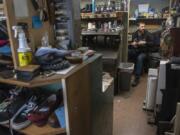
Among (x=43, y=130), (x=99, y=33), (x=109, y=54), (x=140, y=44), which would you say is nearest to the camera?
(x=43, y=130)

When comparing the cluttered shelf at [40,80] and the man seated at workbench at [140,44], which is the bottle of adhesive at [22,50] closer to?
the cluttered shelf at [40,80]

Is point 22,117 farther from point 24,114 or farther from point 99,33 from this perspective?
point 99,33

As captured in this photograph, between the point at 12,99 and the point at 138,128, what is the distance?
5.79 feet

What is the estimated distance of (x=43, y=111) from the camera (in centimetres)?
111

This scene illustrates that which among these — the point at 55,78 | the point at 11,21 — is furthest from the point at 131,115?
the point at 11,21

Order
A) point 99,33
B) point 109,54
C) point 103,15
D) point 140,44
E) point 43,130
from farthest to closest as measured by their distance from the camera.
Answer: point 140,44 < point 103,15 < point 99,33 < point 109,54 < point 43,130

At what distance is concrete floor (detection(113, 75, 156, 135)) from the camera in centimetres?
247

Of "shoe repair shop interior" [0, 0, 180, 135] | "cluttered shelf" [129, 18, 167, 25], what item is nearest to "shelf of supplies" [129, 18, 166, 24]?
"cluttered shelf" [129, 18, 167, 25]

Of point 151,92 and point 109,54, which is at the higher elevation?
point 109,54

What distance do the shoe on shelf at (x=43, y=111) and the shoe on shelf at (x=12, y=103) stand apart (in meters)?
0.12

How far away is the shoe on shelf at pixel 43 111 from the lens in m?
1.10

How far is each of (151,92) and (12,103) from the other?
6.64 ft

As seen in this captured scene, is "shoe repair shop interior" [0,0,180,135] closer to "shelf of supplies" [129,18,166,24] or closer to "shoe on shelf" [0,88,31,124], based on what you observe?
"shoe on shelf" [0,88,31,124]

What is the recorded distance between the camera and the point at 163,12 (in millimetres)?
4656
